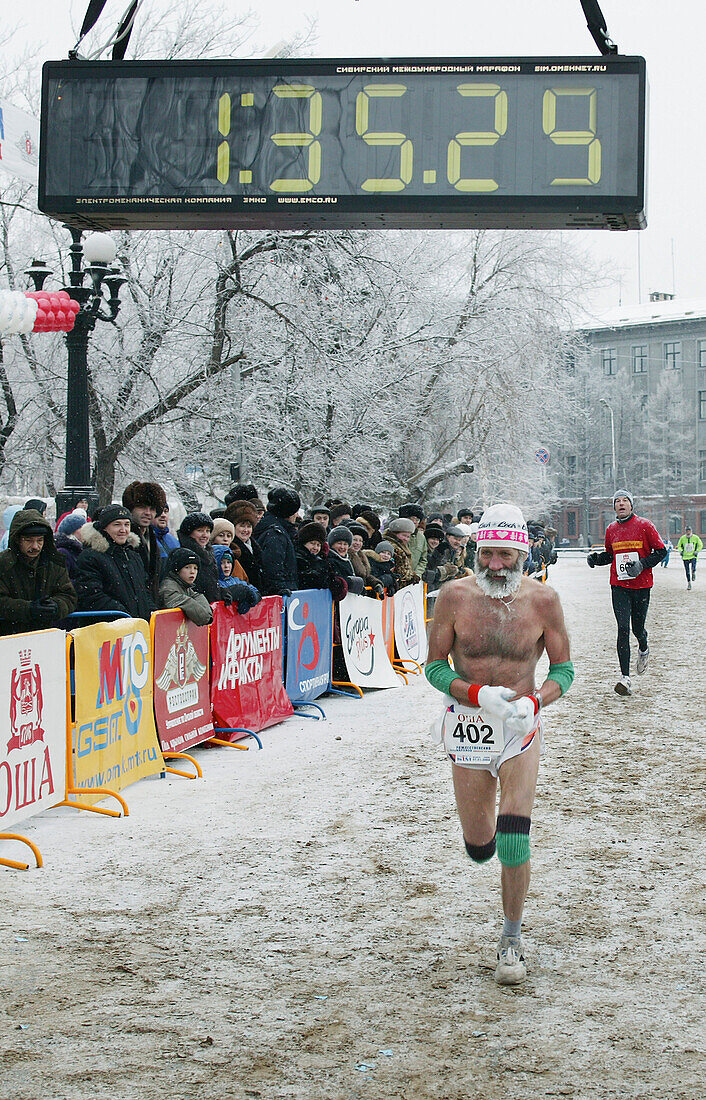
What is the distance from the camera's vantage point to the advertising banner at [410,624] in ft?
49.0

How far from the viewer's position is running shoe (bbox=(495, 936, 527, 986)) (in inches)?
182

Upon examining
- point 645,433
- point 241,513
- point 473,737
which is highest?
point 645,433

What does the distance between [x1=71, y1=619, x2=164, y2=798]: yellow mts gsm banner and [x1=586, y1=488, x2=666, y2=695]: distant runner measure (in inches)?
228

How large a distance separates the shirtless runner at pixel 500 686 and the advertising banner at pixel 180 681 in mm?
3956

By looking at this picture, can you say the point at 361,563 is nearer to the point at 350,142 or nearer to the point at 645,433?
the point at 350,142

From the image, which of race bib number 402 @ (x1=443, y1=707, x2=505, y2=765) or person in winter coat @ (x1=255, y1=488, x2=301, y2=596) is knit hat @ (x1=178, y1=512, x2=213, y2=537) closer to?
person in winter coat @ (x1=255, y1=488, x2=301, y2=596)

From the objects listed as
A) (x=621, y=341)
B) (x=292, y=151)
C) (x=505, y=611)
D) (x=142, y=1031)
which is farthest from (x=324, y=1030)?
(x=621, y=341)

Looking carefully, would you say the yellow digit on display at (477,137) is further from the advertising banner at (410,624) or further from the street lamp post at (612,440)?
the street lamp post at (612,440)

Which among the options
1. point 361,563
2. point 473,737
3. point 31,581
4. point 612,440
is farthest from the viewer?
point 612,440

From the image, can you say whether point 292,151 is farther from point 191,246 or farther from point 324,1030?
point 191,246

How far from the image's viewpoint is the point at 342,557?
1287 cm

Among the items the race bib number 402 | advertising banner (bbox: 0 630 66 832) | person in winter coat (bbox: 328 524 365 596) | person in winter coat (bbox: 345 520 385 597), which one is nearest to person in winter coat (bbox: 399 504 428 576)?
person in winter coat (bbox: 345 520 385 597)

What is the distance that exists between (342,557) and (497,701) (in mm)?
8140

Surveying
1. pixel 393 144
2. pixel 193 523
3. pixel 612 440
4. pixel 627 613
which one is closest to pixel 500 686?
pixel 393 144
